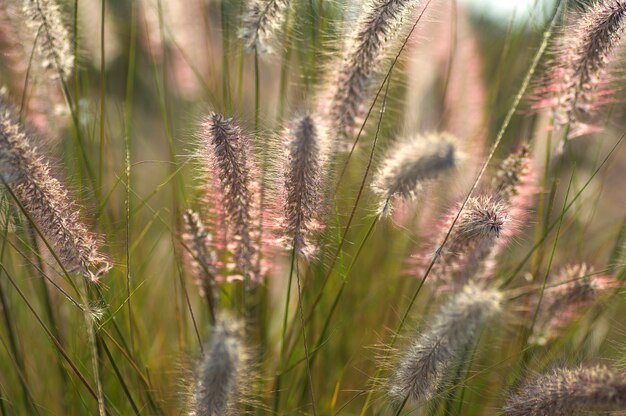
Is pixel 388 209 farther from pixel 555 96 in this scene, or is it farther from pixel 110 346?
pixel 110 346

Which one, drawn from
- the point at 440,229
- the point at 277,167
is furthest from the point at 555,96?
the point at 277,167

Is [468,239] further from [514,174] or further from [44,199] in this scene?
[44,199]

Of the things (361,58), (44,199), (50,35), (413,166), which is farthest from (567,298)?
(50,35)

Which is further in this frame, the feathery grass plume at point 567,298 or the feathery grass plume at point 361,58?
the feathery grass plume at point 567,298

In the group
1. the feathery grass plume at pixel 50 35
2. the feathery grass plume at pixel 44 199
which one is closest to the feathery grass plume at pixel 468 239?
the feathery grass plume at pixel 44 199

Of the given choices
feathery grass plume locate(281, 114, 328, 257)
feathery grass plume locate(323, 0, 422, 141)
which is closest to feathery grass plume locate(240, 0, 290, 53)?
feathery grass plume locate(323, 0, 422, 141)

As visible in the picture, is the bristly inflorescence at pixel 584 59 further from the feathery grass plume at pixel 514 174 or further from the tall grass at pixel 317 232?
the feathery grass plume at pixel 514 174
